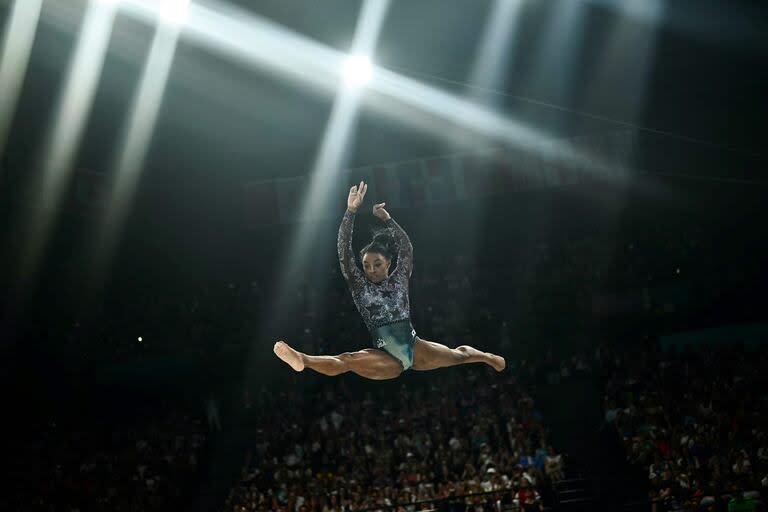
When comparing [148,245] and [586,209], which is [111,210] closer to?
[148,245]

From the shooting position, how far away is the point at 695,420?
1145 centimetres

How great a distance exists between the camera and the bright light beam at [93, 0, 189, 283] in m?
12.2

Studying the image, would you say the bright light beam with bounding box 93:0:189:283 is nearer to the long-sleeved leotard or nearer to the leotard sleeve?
the leotard sleeve

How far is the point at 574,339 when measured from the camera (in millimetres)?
15211

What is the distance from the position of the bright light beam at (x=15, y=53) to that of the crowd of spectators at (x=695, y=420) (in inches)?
399

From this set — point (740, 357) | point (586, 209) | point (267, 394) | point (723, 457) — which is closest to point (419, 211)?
point (586, 209)

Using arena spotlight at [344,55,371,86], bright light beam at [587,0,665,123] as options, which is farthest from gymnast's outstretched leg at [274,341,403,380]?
bright light beam at [587,0,665,123]

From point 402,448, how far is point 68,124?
7.74 metres

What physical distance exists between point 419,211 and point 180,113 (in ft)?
19.4

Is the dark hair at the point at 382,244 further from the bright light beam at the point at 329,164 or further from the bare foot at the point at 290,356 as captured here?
the bright light beam at the point at 329,164

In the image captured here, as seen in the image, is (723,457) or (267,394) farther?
(267,394)

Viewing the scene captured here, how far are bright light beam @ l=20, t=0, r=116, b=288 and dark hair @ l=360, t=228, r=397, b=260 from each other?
7465 mm

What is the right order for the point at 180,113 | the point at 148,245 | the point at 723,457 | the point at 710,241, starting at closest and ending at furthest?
the point at 723,457 → the point at 180,113 → the point at 710,241 → the point at 148,245

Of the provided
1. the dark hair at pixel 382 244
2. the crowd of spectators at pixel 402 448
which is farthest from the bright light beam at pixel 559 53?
the dark hair at pixel 382 244
